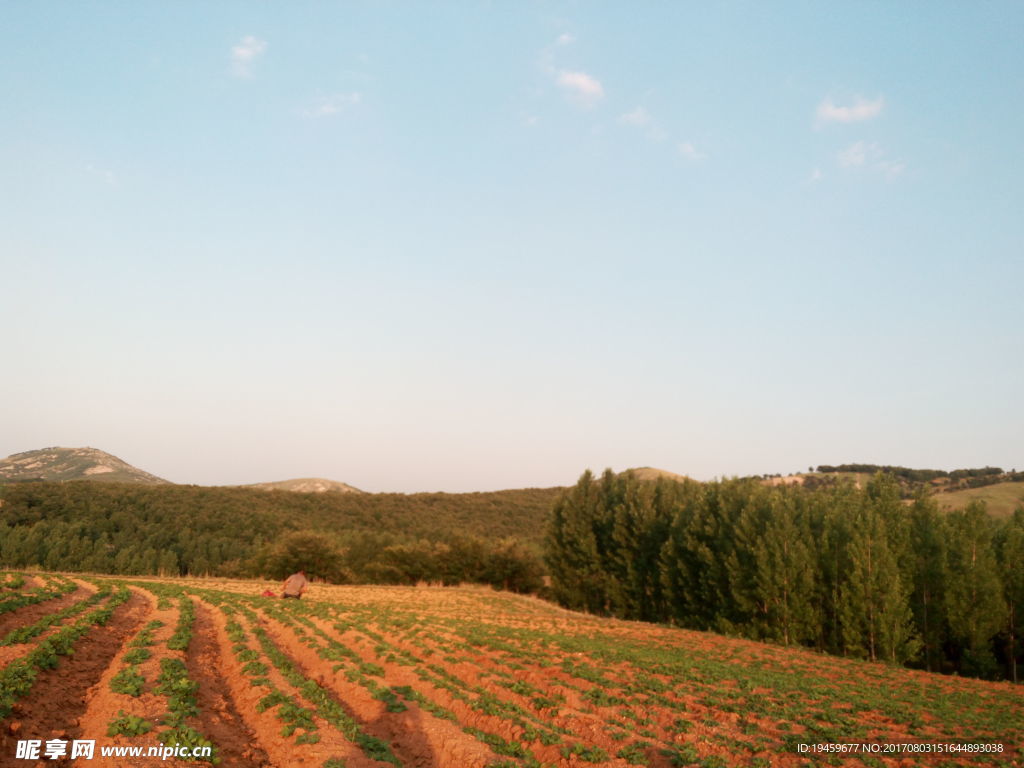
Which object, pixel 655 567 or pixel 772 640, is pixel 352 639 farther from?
pixel 655 567

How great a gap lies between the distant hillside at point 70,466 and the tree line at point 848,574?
148119 millimetres

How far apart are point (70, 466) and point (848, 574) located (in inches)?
7408

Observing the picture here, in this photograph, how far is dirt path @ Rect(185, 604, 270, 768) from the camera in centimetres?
935

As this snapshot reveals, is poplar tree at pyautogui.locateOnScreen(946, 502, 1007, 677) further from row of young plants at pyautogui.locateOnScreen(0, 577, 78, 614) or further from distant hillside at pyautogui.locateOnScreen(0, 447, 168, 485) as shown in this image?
distant hillside at pyautogui.locateOnScreen(0, 447, 168, 485)

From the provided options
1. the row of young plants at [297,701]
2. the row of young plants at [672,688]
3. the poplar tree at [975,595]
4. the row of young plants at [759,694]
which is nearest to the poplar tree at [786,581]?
the row of young plants at [672,688]

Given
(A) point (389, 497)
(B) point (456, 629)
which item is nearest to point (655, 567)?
(B) point (456, 629)

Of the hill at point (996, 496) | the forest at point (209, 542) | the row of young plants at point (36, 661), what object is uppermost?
the row of young plants at point (36, 661)

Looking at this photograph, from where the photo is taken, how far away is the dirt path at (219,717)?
368 inches

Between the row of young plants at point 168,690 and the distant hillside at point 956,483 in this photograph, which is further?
the distant hillside at point 956,483

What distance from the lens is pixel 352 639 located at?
21875mm

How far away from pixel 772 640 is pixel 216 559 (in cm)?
5790

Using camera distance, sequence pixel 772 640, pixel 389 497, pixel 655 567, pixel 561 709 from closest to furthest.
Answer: pixel 561 709
pixel 772 640
pixel 655 567
pixel 389 497

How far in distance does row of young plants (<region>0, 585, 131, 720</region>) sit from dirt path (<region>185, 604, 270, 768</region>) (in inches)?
108

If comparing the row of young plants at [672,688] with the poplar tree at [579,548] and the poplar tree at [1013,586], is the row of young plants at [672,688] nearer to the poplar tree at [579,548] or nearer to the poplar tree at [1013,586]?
the poplar tree at [1013,586]
